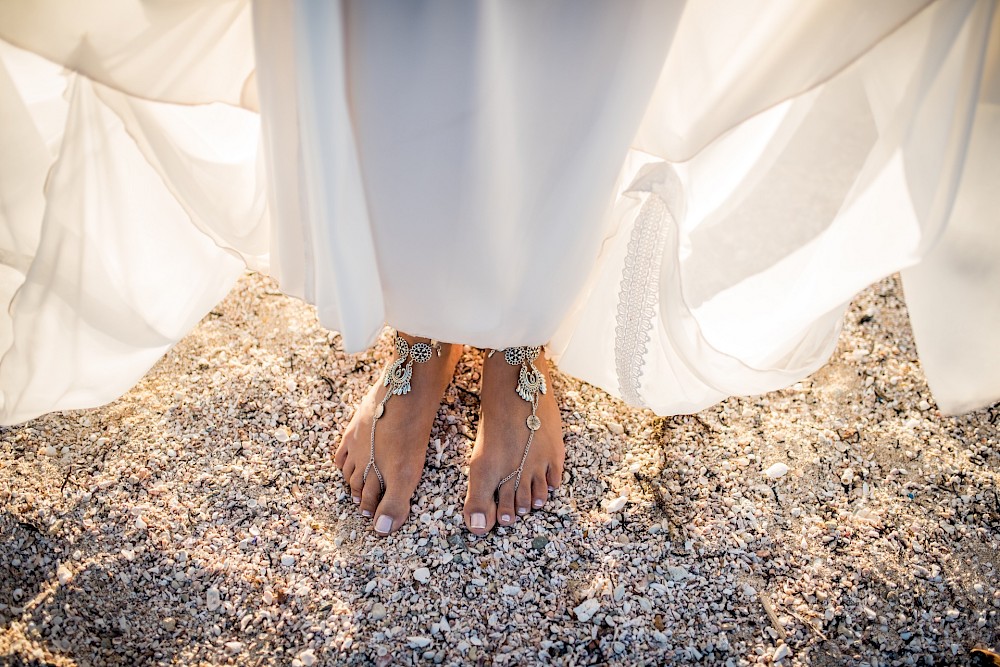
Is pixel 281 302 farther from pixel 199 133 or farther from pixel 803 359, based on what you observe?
pixel 803 359

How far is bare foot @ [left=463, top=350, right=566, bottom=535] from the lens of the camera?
157cm

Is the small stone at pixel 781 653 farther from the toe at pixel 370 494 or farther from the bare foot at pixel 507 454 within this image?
the toe at pixel 370 494

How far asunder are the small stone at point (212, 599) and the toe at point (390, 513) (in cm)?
34

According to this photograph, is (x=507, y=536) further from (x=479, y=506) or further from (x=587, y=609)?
(x=587, y=609)

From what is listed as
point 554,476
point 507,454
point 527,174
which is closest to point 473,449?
point 507,454

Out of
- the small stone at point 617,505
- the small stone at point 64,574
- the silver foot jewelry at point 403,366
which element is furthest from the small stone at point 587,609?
the small stone at point 64,574

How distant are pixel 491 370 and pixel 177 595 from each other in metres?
0.81

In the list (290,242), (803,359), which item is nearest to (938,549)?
(803,359)

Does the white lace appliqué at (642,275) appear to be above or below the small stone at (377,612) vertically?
above

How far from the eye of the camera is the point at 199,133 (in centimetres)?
133

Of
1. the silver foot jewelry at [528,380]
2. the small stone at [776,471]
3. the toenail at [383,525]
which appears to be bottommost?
the toenail at [383,525]

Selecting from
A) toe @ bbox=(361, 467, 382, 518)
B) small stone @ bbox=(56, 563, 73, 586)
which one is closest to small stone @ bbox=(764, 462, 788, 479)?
toe @ bbox=(361, 467, 382, 518)

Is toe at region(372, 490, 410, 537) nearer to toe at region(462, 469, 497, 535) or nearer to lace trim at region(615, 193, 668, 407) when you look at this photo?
toe at region(462, 469, 497, 535)

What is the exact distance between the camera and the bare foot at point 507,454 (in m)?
1.57
